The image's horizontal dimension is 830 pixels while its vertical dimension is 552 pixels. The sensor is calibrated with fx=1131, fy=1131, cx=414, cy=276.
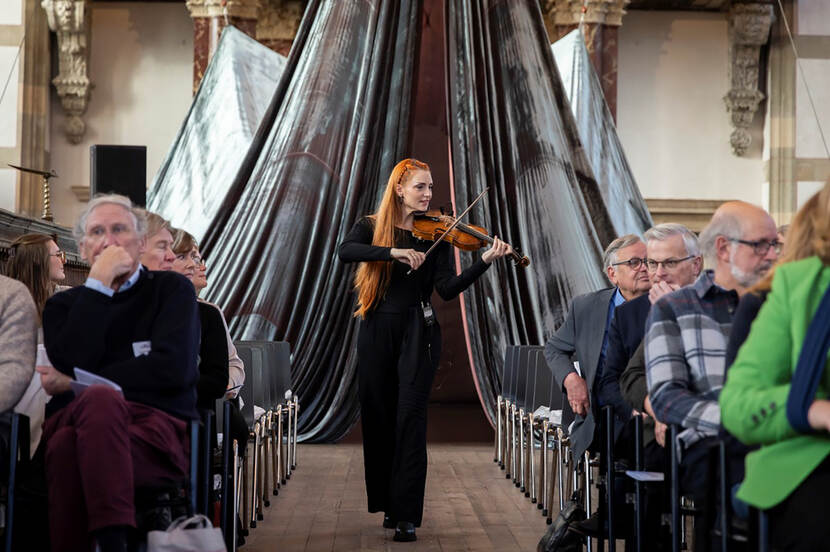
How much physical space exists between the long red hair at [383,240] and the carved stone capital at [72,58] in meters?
9.44

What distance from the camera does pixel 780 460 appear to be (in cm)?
186

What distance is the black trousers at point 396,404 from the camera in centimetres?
404

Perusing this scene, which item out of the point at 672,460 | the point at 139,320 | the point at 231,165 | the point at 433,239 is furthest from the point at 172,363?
the point at 231,165

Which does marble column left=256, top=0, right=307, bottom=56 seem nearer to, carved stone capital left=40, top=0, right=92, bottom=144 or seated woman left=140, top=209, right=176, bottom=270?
carved stone capital left=40, top=0, right=92, bottom=144

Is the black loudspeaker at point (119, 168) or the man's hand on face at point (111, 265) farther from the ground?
the black loudspeaker at point (119, 168)

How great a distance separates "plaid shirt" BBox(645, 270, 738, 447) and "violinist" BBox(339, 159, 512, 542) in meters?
1.57

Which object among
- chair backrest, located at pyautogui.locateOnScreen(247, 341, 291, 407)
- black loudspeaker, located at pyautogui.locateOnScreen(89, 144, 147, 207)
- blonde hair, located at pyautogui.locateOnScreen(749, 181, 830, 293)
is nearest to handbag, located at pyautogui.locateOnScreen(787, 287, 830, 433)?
blonde hair, located at pyautogui.locateOnScreen(749, 181, 830, 293)

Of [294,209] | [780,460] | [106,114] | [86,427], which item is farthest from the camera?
[106,114]

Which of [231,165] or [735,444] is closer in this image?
[735,444]

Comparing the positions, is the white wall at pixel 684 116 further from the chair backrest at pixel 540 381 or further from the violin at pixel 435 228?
the violin at pixel 435 228

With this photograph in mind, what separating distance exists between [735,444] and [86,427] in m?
1.34

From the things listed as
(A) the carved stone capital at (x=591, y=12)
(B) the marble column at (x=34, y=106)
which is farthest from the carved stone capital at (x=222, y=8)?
(A) the carved stone capital at (x=591, y=12)

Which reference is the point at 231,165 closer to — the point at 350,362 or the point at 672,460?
the point at 350,362

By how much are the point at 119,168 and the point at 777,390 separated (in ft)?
22.9
